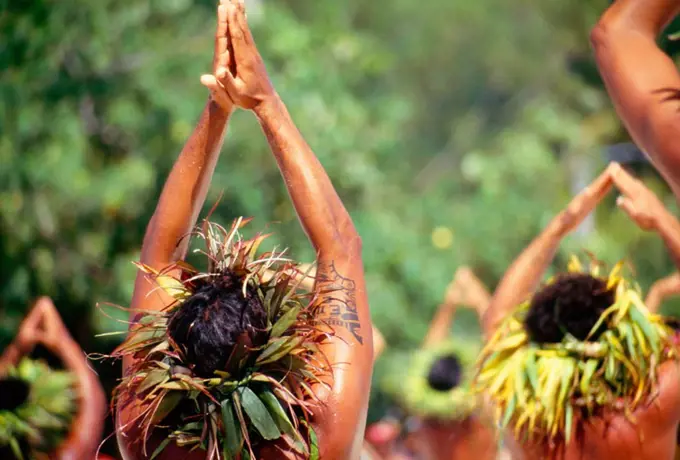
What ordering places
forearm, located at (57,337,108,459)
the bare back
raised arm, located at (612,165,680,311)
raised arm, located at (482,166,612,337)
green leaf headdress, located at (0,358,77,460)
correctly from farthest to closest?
forearm, located at (57,337,108,459) → green leaf headdress, located at (0,358,77,460) → raised arm, located at (482,166,612,337) → raised arm, located at (612,165,680,311) → the bare back

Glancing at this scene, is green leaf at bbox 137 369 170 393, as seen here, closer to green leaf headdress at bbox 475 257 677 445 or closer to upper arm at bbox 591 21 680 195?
upper arm at bbox 591 21 680 195

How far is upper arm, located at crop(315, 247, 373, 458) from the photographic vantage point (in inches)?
85.8

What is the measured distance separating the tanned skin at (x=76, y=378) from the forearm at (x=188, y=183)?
1.73 metres

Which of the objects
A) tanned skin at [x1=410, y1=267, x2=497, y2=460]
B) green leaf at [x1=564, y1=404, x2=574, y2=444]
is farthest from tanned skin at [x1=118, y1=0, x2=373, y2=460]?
tanned skin at [x1=410, y1=267, x2=497, y2=460]

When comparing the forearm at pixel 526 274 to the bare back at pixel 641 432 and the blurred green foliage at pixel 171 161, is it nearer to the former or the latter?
the bare back at pixel 641 432

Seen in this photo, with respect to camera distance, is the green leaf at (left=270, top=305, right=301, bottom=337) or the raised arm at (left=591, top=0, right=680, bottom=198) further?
the green leaf at (left=270, top=305, right=301, bottom=337)

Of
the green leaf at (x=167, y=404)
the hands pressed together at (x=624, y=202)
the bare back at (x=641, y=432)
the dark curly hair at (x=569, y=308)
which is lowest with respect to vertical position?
the bare back at (x=641, y=432)

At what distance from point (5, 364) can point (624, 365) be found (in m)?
3.14

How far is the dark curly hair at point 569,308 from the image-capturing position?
312 centimetres

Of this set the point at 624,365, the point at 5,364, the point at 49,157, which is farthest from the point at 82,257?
the point at 624,365

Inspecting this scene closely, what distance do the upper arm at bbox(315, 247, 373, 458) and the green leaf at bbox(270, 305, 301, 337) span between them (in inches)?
3.2

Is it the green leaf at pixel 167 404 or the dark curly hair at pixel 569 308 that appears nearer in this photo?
the green leaf at pixel 167 404

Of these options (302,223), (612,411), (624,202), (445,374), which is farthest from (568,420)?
(445,374)

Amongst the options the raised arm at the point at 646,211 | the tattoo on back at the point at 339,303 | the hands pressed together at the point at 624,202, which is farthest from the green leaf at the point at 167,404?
the hands pressed together at the point at 624,202
